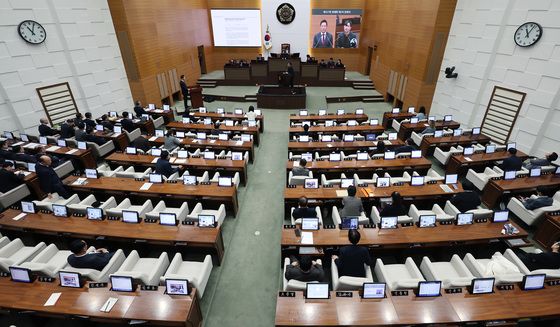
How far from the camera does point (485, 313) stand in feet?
12.0

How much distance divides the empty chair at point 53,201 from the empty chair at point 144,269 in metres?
2.65

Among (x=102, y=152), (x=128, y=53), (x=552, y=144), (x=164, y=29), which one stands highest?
(x=164, y=29)

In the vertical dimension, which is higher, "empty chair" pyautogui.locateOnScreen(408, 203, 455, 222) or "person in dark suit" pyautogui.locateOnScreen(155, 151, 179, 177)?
"person in dark suit" pyautogui.locateOnScreen(155, 151, 179, 177)

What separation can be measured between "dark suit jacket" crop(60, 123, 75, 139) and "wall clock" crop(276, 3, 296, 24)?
14.6 metres

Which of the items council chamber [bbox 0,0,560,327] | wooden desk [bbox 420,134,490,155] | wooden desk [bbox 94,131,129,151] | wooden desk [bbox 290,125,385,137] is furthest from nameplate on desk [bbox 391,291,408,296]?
wooden desk [bbox 94,131,129,151]

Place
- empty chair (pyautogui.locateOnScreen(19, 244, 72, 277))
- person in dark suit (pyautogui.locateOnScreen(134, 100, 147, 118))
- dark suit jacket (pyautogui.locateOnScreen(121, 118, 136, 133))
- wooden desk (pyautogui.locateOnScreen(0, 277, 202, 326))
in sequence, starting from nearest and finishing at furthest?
1. wooden desk (pyautogui.locateOnScreen(0, 277, 202, 326))
2. empty chair (pyautogui.locateOnScreen(19, 244, 72, 277))
3. dark suit jacket (pyautogui.locateOnScreen(121, 118, 136, 133))
4. person in dark suit (pyautogui.locateOnScreen(134, 100, 147, 118))

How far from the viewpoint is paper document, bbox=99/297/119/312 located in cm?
374

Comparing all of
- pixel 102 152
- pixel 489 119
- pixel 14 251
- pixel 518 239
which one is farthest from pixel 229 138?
Result: pixel 489 119

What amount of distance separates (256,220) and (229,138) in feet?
14.3

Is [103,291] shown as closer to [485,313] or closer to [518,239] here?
[485,313]

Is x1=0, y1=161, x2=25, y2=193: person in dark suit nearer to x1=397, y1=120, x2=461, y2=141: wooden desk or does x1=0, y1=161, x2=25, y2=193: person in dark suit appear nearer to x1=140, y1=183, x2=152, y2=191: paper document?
x1=140, y1=183, x2=152, y2=191: paper document

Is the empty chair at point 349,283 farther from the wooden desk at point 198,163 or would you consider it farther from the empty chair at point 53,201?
the empty chair at point 53,201

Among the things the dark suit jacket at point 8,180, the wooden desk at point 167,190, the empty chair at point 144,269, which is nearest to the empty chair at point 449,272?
the wooden desk at point 167,190

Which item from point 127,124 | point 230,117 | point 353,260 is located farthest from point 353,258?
point 127,124
